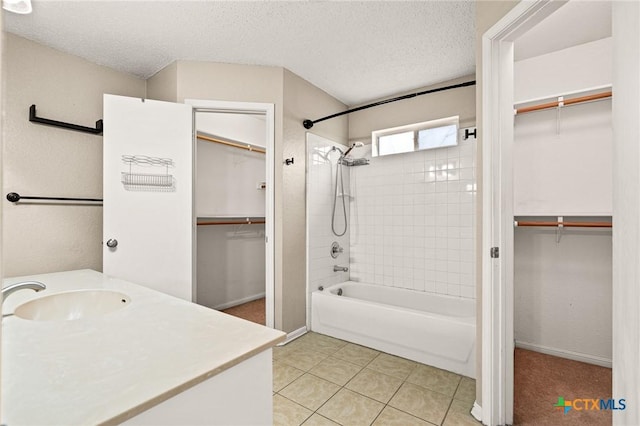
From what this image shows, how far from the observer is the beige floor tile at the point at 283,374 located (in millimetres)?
2049

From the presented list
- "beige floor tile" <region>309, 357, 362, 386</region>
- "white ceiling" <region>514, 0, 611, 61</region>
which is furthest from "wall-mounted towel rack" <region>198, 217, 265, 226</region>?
"white ceiling" <region>514, 0, 611, 61</region>

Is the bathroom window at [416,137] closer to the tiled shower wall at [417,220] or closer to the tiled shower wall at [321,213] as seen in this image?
the tiled shower wall at [417,220]

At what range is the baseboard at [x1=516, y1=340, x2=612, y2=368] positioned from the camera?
2.23 metres

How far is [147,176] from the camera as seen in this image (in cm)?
232

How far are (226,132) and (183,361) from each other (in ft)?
10.2

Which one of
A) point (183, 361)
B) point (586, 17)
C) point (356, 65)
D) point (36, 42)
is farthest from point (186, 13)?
point (586, 17)

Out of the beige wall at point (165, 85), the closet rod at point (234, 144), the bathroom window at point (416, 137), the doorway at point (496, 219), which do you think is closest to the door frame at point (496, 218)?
the doorway at point (496, 219)

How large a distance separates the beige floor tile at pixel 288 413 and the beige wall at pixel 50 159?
182cm

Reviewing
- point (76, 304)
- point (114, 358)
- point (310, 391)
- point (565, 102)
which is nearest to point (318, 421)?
point (310, 391)

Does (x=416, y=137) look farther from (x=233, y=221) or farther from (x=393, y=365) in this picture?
(x=233, y=221)

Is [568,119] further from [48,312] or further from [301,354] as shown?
[48,312]

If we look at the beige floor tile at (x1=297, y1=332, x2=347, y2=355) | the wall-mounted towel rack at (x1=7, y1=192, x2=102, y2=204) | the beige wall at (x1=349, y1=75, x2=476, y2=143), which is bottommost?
the beige floor tile at (x1=297, y1=332, x2=347, y2=355)

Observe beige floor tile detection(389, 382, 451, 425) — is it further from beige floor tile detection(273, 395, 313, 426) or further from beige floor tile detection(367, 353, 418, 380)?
beige floor tile detection(273, 395, 313, 426)

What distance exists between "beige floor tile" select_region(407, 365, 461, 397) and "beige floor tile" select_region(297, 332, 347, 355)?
26.7 inches
